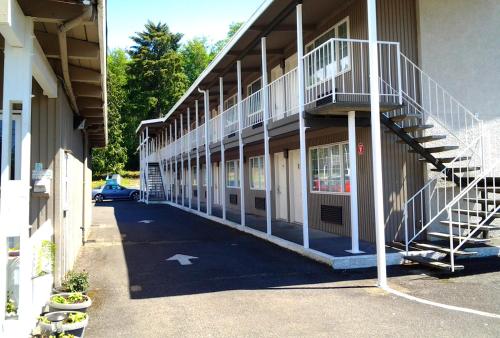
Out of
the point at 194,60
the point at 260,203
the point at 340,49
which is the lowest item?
the point at 260,203

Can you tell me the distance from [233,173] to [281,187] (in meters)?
6.43

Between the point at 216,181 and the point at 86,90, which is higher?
the point at 86,90

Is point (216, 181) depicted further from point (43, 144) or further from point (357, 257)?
point (43, 144)

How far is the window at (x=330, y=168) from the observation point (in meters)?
11.7

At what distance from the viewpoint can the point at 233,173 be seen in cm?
2206

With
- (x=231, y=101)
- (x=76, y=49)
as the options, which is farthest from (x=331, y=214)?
(x=231, y=101)

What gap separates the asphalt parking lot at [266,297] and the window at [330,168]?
264 centimetres

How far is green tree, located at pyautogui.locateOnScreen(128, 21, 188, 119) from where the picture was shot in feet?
183

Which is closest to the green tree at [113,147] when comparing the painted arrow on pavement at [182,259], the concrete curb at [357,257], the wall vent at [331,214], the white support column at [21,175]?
the wall vent at [331,214]

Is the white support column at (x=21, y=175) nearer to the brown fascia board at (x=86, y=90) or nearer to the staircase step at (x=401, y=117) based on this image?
the brown fascia board at (x=86, y=90)

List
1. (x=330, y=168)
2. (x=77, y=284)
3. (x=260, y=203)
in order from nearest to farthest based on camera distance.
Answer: (x=77, y=284)
(x=330, y=168)
(x=260, y=203)

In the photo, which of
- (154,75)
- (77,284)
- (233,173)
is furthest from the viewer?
(154,75)

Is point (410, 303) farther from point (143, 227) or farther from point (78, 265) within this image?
point (143, 227)

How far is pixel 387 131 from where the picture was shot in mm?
10070
